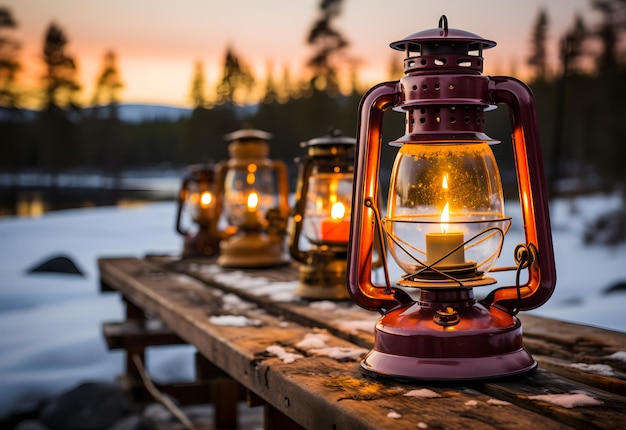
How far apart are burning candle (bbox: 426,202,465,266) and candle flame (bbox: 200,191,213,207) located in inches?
121

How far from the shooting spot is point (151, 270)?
3990 mm

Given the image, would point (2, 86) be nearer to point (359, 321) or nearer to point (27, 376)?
point (27, 376)

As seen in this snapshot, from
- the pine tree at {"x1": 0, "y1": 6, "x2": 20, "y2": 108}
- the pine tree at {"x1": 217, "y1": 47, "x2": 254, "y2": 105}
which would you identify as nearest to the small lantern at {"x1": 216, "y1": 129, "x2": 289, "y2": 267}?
the pine tree at {"x1": 217, "y1": 47, "x2": 254, "y2": 105}

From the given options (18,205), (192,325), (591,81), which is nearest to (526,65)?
(591,81)

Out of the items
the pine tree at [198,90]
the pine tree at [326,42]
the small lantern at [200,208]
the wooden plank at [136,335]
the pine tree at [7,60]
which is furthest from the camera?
the pine tree at [198,90]

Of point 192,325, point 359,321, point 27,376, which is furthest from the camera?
point 27,376

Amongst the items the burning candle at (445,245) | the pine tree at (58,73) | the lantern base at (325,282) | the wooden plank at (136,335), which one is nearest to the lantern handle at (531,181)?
the burning candle at (445,245)

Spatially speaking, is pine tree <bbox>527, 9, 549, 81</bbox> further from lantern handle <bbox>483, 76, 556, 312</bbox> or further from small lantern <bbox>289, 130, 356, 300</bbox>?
lantern handle <bbox>483, 76, 556, 312</bbox>

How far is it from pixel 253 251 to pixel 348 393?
2.27m

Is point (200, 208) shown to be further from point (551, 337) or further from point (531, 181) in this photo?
point (531, 181)

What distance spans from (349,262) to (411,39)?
46 cm

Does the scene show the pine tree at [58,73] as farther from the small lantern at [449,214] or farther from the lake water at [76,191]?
the small lantern at [449,214]

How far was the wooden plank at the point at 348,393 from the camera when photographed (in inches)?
53.4

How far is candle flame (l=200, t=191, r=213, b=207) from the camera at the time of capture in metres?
4.58
